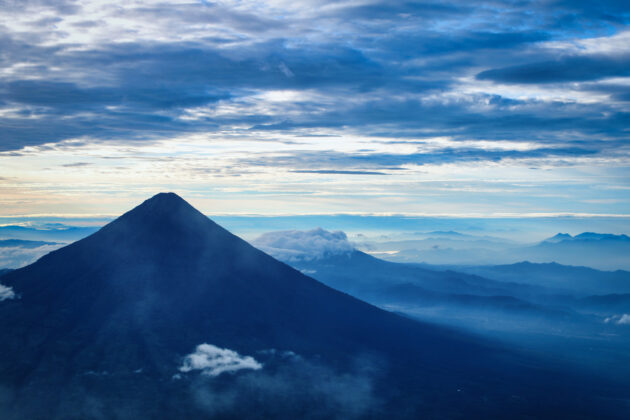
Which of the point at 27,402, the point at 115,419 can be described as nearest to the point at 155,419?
the point at 115,419

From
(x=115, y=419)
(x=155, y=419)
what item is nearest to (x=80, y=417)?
(x=115, y=419)

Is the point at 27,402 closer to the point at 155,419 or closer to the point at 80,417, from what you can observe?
the point at 80,417

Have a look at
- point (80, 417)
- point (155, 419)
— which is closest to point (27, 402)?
point (80, 417)

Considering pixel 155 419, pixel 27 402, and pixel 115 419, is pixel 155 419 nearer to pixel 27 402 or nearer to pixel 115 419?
pixel 115 419

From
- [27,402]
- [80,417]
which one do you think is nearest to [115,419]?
[80,417]

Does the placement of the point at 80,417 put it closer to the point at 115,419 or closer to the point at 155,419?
the point at 115,419
